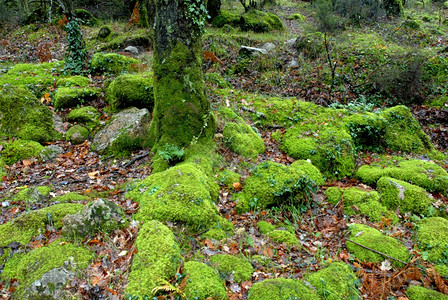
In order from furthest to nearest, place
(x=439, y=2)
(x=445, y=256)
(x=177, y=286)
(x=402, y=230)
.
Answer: (x=439, y=2) < (x=402, y=230) < (x=445, y=256) < (x=177, y=286)

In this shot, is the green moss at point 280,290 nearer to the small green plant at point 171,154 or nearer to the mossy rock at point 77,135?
the small green plant at point 171,154

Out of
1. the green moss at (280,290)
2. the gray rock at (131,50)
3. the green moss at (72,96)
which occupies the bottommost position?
the green moss at (280,290)

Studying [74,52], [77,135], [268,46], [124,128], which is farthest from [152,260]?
[268,46]

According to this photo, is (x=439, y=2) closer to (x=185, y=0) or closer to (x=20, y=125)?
(x=185, y=0)

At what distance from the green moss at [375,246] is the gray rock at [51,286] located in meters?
3.71

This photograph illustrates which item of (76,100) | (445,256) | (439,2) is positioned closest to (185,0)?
(76,100)

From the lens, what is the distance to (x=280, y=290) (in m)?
3.10

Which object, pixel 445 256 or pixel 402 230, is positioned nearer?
pixel 445 256

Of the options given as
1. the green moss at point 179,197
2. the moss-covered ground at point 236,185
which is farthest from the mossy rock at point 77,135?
the green moss at point 179,197

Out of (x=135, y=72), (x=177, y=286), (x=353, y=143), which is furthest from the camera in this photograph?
(x=135, y=72)

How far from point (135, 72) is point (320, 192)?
7.14 metres

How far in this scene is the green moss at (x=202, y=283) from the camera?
9.87 ft

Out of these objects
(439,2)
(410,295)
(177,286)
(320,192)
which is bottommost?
(320,192)

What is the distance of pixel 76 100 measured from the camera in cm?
784
